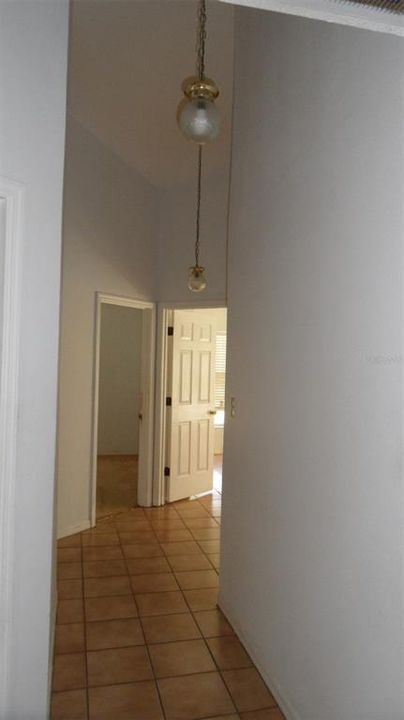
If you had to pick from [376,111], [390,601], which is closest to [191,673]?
[390,601]

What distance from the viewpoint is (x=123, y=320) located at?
25.5 ft

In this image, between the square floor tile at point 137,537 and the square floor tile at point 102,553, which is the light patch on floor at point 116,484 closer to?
the square floor tile at point 137,537

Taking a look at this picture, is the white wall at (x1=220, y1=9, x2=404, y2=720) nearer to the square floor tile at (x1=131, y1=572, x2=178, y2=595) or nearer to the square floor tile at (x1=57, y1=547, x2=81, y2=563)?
the square floor tile at (x1=131, y1=572, x2=178, y2=595)

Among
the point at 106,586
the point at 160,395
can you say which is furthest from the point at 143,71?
the point at 106,586

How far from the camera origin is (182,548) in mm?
4020

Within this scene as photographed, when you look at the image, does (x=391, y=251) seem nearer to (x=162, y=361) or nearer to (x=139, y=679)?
(x=139, y=679)

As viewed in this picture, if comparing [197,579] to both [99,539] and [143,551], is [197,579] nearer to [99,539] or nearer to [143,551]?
[143,551]

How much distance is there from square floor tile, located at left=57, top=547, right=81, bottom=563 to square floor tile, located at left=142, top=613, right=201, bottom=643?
105 cm

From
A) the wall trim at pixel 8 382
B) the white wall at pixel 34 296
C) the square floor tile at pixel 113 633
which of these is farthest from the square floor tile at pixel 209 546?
the wall trim at pixel 8 382

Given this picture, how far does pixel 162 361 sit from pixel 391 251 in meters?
3.79

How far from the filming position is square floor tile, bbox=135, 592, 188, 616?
9.84 feet

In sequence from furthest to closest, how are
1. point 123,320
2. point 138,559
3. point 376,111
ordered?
point 123,320 < point 138,559 < point 376,111

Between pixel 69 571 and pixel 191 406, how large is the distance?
7.50ft

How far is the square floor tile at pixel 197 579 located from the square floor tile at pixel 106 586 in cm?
38
